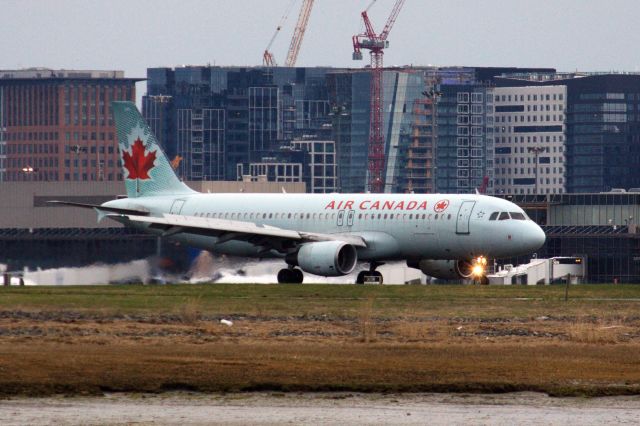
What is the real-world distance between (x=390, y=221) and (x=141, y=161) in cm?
1474

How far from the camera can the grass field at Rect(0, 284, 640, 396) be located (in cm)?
3428

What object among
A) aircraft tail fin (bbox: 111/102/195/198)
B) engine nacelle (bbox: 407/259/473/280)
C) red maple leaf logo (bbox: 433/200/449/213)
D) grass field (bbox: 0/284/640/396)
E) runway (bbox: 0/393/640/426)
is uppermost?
aircraft tail fin (bbox: 111/102/195/198)

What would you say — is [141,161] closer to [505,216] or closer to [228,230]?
[228,230]

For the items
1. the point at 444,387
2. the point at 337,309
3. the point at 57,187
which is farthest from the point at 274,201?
the point at 57,187

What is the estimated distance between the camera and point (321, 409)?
31422 millimetres

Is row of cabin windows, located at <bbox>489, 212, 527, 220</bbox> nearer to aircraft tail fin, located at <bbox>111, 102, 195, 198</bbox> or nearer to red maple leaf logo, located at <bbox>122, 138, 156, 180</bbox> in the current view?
aircraft tail fin, located at <bbox>111, 102, 195, 198</bbox>

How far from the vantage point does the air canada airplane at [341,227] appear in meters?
73.6

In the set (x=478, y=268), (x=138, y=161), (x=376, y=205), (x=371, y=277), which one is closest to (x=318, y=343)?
(x=376, y=205)

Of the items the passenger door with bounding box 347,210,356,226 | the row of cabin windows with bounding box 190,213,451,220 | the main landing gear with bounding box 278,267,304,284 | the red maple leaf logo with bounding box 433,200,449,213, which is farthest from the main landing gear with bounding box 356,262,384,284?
the red maple leaf logo with bounding box 433,200,449,213

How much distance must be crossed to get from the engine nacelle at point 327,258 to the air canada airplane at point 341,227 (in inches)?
1.6

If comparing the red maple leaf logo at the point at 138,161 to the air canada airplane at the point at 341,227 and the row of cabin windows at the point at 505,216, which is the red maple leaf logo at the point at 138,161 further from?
the row of cabin windows at the point at 505,216

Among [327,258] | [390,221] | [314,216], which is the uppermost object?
[314,216]

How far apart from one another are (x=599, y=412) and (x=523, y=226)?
42.5 meters

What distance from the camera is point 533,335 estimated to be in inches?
1752
